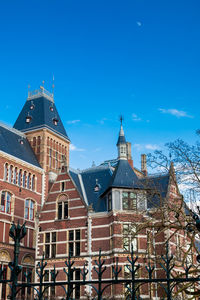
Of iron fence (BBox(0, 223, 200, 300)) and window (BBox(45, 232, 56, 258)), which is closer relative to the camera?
iron fence (BBox(0, 223, 200, 300))

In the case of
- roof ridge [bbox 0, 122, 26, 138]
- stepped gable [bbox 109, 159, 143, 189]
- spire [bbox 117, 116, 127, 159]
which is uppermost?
roof ridge [bbox 0, 122, 26, 138]

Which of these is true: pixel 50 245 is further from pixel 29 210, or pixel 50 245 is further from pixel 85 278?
pixel 85 278

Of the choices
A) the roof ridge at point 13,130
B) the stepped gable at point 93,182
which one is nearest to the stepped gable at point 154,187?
the stepped gable at point 93,182

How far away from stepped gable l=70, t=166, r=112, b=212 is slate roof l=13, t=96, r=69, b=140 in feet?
32.8

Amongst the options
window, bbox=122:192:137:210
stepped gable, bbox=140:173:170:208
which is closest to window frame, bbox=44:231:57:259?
window, bbox=122:192:137:210

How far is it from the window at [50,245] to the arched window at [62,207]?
181cm

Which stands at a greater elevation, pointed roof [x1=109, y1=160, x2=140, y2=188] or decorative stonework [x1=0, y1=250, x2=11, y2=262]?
pointed roof [x1=109, y1=160, x2=140, y2=188]

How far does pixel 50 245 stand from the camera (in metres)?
34.9

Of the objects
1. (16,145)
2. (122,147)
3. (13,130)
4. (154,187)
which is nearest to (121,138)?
(122,147)

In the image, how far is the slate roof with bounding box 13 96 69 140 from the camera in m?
47.1

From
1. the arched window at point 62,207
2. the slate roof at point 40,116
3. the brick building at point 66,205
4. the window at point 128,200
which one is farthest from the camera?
the slate roof at point 40,116

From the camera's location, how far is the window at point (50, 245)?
34.8 m

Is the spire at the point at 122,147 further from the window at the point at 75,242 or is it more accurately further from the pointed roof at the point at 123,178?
the window at the point at 75,242

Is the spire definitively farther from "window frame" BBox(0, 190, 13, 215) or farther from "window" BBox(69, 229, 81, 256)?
"window frame" BBox(0, 190, 13, 215)
